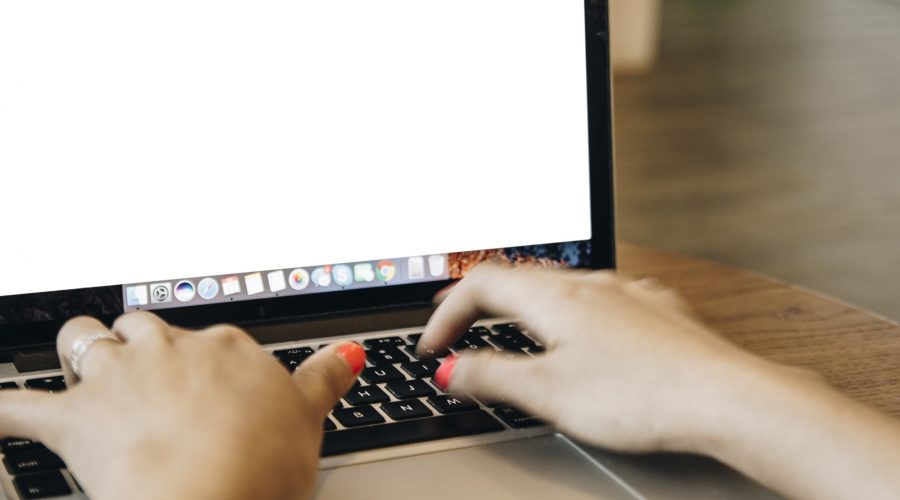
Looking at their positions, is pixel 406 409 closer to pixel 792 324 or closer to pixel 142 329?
pixel 142 329

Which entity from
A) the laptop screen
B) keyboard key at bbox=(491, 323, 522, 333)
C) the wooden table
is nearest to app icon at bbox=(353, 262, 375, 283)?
the laptop screen

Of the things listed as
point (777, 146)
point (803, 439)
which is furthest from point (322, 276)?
point (777, 146)

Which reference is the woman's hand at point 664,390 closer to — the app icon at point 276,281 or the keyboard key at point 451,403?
the keyboard key at point 451,403

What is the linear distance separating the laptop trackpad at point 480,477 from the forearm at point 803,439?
70 millimetres

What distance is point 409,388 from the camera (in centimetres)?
58

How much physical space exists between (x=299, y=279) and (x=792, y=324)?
0.44m

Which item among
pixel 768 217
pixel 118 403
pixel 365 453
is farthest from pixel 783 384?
pixel 768 217

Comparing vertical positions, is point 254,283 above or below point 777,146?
above

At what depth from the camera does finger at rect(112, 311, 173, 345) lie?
495 mm

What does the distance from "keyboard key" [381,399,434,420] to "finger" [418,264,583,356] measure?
0.17ft

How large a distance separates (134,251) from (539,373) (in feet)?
0.98

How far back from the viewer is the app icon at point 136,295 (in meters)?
0.63

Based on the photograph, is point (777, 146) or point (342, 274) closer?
point (342, 274)

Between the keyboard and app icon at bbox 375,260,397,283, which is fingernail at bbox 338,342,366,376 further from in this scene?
app icon at bbox 375,260,397,283
